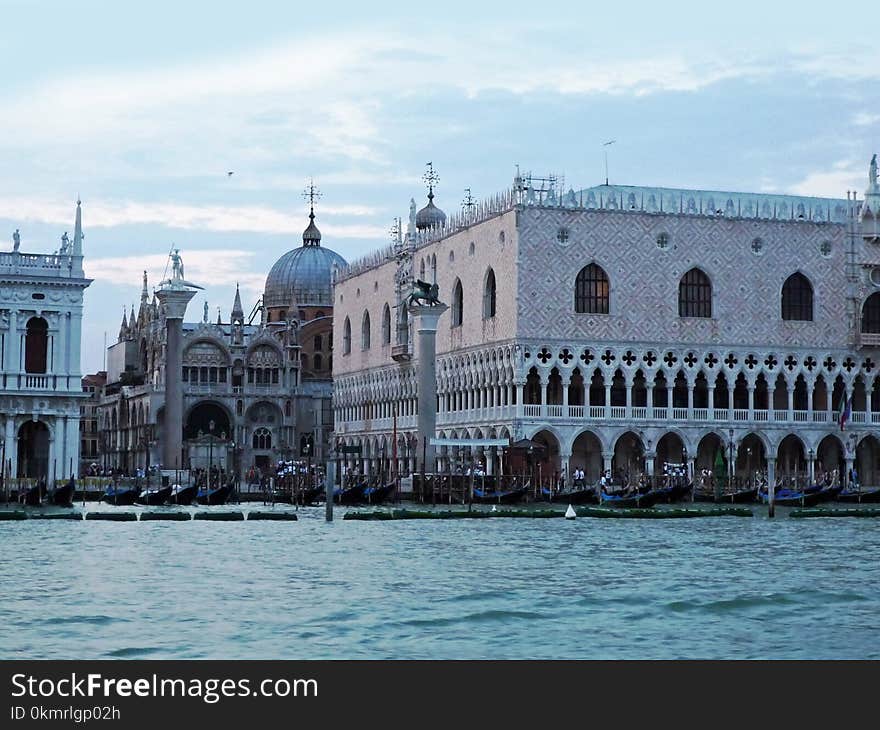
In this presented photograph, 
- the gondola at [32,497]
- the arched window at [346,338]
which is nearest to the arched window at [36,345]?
the gondola at [32,497]

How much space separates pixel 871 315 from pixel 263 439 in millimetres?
31641

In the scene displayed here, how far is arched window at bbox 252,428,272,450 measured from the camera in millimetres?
79188

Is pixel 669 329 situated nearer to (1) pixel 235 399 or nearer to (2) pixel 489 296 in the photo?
(2) pixel 489 296

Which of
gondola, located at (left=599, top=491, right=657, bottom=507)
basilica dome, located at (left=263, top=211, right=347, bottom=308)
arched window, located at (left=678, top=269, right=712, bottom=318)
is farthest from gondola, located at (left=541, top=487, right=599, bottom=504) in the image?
basilica dome, located at (left=263, top=211, right=347, bottom=308)

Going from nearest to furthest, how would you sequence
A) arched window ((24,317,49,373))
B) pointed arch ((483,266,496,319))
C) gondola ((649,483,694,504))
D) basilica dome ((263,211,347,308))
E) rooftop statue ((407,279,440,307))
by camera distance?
gondola ((649,483,694,504)), arched window ((24,317,49,373)), rooftop statue ((407,279,440,307)), pointed arch ((483,266,496,319)), basilica dome ((263,211,347,308))

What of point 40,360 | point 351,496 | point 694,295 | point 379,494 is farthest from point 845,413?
point 40,360

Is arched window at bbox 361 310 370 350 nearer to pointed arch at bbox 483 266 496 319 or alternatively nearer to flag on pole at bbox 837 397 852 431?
pointed arch at bbox 483 266 496 319

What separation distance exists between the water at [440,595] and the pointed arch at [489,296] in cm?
2213

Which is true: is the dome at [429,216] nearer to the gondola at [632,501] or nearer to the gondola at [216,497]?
the gondola at [216,497]

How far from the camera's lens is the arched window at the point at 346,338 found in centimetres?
7116

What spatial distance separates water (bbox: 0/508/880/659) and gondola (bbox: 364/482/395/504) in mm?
14927

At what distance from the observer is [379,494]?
4862 cm
